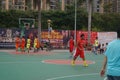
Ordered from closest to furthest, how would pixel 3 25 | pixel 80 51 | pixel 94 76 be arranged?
1. pixel 94 76
2. pixel 80 51
3. pixel 3 25

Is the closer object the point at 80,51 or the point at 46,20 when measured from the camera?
the point at 80,51

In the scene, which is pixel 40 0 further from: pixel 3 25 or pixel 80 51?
pixel 80 51

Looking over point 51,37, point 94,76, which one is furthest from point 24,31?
point 94,76

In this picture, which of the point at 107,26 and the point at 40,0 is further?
the point at 107,26

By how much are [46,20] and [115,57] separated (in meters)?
57.2

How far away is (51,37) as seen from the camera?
4875 centimetres

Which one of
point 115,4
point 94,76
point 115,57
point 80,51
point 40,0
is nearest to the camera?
point 115,57

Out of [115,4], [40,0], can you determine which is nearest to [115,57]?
[40,0]

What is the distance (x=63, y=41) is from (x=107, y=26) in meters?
20.6

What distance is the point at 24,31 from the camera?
48.0m

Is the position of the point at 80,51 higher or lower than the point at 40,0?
lower

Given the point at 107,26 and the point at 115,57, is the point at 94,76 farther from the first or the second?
the point at 107,26

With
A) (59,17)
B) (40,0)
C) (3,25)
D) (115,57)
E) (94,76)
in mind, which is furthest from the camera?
(59,17)

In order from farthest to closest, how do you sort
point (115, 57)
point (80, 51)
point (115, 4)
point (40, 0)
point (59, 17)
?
point (115, 4), point (59, 17), point (40, 0), point (80, 51), point (115, 57)
